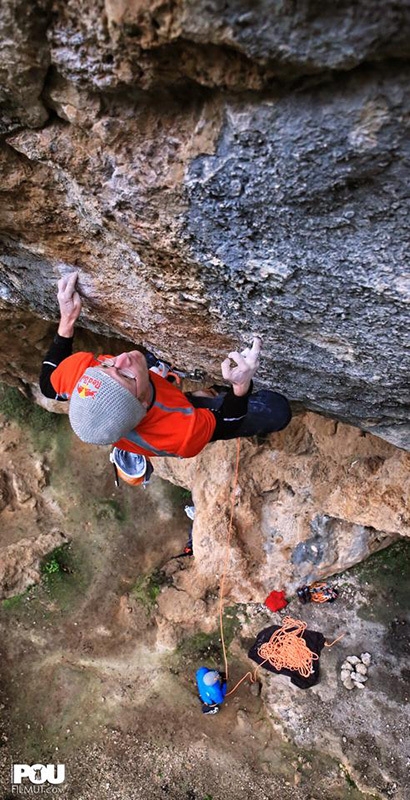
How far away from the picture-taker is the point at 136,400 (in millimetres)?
2783

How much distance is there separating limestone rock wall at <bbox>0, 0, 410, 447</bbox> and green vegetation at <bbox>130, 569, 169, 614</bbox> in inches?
167

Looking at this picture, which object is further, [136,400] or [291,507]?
[291,507]

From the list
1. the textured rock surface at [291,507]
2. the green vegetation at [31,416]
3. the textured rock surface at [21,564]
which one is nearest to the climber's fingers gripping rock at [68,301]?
the textured rock surface at [291,507]

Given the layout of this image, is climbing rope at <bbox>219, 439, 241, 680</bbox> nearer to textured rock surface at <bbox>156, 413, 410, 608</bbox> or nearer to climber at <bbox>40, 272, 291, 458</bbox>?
textured rock surface at <bbox>156, 413, 410, 608</bbox>

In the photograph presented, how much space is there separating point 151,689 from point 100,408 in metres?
4.68

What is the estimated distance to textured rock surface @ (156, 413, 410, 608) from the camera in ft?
16.0

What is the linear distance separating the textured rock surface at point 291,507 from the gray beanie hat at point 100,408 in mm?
2608

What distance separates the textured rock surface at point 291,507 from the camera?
192 inches

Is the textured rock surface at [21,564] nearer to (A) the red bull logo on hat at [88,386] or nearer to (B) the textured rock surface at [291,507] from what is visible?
(B) the textured rock surface at [291,507]

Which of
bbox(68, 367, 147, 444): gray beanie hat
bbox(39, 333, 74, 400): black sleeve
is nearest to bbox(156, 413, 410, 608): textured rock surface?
bbox(39, 333, 74, 400): black sleeve

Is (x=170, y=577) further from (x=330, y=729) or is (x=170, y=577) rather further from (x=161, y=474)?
(x=330, y=729)

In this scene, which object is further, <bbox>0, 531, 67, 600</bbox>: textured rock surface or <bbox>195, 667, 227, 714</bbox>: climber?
<bbox>0, 531, 67, 600</bbox>: textured rock surface

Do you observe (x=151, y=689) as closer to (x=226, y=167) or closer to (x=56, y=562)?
(x=56, y=562)

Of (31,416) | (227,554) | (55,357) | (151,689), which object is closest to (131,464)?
(55,357)
